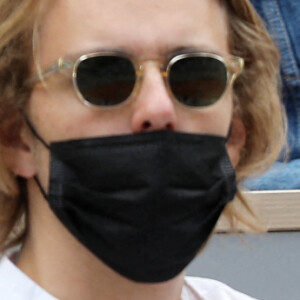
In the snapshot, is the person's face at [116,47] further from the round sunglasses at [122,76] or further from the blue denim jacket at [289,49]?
the blue denim jacket at [289,49]

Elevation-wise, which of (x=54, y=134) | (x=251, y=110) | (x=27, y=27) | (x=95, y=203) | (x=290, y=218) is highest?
(x=27, y=27)

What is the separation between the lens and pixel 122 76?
1.20 metres

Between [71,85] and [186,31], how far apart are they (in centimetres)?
23

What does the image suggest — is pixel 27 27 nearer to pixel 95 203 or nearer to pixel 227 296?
pixel 95 203

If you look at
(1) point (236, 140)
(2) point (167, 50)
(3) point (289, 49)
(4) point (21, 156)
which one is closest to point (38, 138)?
(4) point (21, 156)

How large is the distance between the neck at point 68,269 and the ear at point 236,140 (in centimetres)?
33

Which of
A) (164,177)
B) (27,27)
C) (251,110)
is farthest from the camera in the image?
(251,110)

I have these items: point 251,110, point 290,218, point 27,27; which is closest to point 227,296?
point 290,218

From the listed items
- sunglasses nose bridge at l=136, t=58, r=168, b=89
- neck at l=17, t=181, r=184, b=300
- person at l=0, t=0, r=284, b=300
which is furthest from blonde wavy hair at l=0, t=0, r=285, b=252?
sunglasses nose bridge at l=136, t=58, r=168, b=89

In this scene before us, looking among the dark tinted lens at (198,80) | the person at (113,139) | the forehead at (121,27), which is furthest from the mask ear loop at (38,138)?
the dark tinted lens at (198,80)

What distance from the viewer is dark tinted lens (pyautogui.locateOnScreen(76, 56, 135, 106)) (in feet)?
3.93

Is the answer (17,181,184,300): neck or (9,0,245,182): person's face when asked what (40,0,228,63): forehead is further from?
(17,181,184,300): neck

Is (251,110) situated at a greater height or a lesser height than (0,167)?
lesser

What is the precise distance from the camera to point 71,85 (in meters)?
1.23
